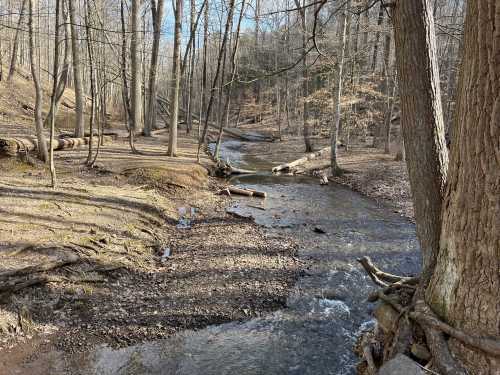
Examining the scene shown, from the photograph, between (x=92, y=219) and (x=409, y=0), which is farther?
(x=92, y=219)

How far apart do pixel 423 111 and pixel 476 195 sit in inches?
49.1

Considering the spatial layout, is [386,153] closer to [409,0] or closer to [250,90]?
[409,0]

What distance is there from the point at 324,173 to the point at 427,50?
13.3m

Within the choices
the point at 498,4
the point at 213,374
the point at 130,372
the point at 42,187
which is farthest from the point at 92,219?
the point at 498,4

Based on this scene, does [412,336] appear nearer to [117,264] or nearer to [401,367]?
[401,367]

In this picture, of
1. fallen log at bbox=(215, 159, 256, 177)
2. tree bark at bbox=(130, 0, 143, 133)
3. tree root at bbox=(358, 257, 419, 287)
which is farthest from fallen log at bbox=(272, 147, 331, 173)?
tree root at bbox=(358, 257, 419, 287)

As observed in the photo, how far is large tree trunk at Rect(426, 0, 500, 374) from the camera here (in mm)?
2502

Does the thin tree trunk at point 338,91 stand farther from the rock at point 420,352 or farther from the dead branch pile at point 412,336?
the rock at point 420,352

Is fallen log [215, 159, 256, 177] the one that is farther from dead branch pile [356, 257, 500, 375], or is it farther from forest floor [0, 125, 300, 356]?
dead branch pile [356, 257, 500, 375]

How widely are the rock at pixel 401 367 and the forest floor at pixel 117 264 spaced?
2.93m

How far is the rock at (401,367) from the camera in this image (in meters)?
2.82

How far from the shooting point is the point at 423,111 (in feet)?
11.9

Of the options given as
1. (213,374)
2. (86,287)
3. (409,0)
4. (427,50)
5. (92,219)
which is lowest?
(213,374)

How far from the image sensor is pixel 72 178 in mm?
10523
